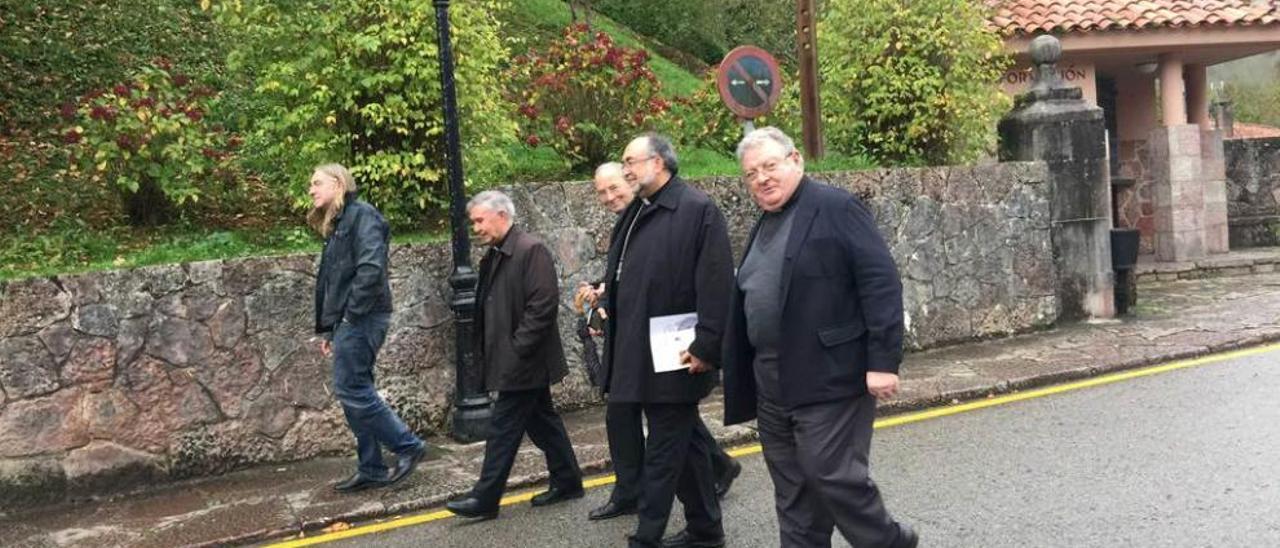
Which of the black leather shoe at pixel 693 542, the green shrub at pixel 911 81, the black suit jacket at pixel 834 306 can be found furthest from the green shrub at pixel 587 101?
the black suit jacket at pixel 834 306

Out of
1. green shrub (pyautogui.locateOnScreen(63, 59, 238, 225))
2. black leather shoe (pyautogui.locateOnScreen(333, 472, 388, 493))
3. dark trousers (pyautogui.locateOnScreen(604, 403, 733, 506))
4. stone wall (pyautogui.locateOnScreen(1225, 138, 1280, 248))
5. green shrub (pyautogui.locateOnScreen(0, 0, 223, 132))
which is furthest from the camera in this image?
stone wall (pyautogui.locateOnScreen(1225, 138, 1280, 248))

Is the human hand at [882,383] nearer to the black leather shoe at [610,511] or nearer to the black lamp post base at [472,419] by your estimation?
the black leather shoe at [610,511]

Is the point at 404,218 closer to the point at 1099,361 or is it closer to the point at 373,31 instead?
the point at 373,31

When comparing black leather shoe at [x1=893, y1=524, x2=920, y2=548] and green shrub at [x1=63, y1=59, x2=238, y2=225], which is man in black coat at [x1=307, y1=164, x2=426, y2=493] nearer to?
green shrub at [x1=63, y1=59, x2=238, y2=225]

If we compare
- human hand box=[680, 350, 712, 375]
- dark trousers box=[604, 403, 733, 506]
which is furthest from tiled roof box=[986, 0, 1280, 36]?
human hand box=[680, 350, 712, 375]

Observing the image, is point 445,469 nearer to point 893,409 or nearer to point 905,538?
point 893,409

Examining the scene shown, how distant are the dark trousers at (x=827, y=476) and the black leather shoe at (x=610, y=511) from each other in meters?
1.64

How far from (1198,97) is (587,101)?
12.0 m

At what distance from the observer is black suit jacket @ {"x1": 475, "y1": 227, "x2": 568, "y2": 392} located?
5.63 metres

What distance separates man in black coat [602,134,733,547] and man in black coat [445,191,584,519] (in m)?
0.65

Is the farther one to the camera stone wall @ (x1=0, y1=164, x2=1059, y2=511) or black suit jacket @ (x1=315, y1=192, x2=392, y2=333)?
stone wall @ (x1=0, y1=164, x2=1059, y2=511)

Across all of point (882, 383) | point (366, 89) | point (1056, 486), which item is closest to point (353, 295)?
point (366, 89)

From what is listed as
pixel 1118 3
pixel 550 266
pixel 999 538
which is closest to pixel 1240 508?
pixel 999 538

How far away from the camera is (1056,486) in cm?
571
